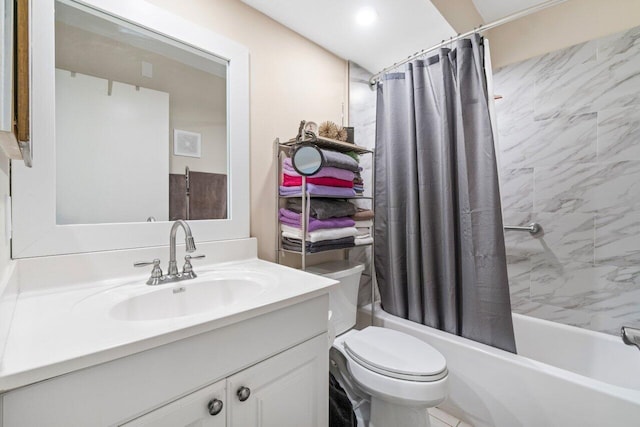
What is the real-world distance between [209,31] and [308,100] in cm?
60

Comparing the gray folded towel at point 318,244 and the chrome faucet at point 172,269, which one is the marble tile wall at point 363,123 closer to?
the gray folded towel at point 318,244

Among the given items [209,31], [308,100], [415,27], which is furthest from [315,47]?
[209,31]

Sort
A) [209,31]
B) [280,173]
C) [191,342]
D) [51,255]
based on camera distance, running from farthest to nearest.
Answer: [280,173]
[209,31]
[51,255]
[191,342]

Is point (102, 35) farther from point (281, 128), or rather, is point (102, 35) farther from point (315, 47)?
point (315, 47)

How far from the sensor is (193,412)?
0.62m

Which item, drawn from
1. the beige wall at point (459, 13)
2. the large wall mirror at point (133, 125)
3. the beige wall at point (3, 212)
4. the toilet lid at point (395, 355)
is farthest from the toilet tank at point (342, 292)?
the beige wall at point (459, 13)

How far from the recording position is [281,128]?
4.81ft

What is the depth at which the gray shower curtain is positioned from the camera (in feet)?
4.31

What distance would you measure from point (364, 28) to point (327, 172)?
0.86 meters

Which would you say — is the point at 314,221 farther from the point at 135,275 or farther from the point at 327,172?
the point at 135,275

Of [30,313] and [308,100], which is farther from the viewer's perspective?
[308,100]

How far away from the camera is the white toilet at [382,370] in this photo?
1.02 metres

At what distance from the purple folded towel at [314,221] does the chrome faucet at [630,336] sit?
1.43 m

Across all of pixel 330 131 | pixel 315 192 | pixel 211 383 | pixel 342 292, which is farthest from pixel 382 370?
pixel 330 131
